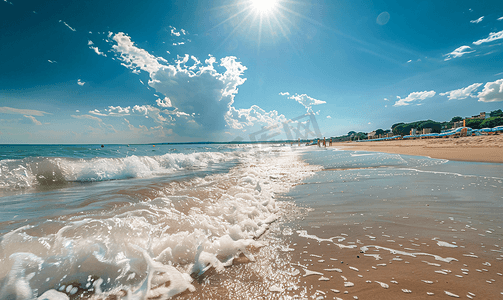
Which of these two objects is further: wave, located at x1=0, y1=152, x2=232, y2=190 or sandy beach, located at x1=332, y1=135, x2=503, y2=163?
sandy beach, located at x1=332, y1=135, x2=503, y2=163

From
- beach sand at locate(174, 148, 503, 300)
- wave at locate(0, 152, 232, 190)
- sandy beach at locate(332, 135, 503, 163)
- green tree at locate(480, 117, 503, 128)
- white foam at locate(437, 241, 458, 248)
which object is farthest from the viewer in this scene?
green tree at locate(480, 117, 503, 128)

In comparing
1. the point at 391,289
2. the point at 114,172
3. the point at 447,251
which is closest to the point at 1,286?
the point at 391,289

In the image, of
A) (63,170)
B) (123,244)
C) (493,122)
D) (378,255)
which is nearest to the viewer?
(378,255)

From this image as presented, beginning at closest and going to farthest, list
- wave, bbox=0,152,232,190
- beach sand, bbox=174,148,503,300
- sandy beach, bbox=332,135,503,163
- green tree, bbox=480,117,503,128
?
beach sand, bbox=174,148,503,300 → wave, bbox=0,152,232,190 → sandy beach, bbox=332,135,503,163 → green tree, bbox=480,117,503,128

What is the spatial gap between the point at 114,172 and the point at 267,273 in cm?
903

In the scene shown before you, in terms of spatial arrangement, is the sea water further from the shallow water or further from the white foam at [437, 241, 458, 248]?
the white foam at [437, 241, 458, 248]

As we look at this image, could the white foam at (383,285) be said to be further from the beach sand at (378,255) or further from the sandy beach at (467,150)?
the sandy beach at (467,150)

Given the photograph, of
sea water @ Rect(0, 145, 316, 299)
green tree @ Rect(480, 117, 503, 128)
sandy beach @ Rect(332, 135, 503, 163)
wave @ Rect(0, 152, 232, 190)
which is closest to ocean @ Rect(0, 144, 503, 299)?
sea water @ Rect(0, 145, 316, 299)

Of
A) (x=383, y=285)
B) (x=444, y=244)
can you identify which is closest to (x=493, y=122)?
(x=444, y=244)

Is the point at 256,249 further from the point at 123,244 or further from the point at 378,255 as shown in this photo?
the point at 123,244

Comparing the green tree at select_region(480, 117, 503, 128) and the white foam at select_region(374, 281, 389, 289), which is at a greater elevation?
the green tree at select_region(480, 117, 503, 128)

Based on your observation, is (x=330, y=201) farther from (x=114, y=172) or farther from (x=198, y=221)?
(x=114, y=172)

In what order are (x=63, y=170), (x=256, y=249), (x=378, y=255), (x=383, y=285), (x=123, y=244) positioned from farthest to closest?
(x=63, y=170)
(x=256, y=249)
(x=123, y=244)
(x=378, y=255)
(x=383, y=285)

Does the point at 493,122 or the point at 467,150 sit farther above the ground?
the point at 493,122
